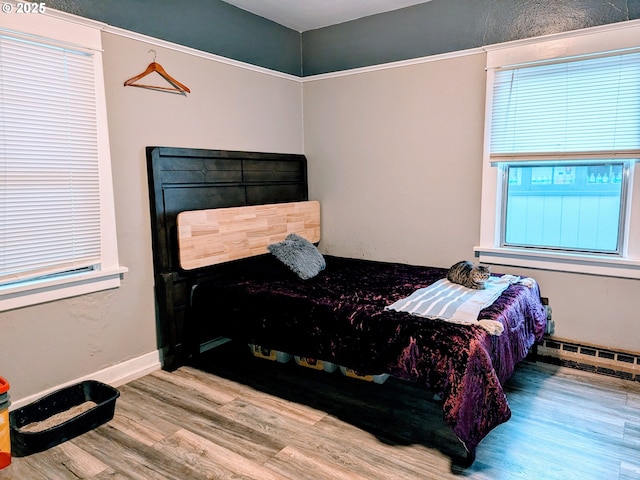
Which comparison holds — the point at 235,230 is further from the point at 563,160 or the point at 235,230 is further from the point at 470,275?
the point at 563,160

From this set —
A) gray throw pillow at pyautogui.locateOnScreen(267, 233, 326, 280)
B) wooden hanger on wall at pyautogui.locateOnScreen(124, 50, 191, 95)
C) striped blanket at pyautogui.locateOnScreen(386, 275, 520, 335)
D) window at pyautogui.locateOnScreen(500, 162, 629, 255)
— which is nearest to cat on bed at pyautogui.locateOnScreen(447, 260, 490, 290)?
striped blanket at pyautogui.locateOnScreen(386, 275, 520, 335)

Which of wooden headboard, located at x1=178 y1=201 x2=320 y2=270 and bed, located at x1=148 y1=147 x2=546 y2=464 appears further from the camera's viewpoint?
wooden headboard, located at x1=178 y1=201 x2=320 y2=270

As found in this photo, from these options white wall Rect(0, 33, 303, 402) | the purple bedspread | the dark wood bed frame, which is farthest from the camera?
the dark wood bed frame

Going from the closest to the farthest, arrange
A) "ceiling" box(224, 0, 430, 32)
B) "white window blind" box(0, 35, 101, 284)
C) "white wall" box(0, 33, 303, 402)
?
1. "white window blind" box(0, 35, 101, 284)
2. "white wall" box(0, 33, 303, 402)
3. "ceiling" box(224, 0, 430, 32)

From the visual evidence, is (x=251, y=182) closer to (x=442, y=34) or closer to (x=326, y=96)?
(x=326, y=96)

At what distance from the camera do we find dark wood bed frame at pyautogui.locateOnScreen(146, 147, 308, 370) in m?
2.98

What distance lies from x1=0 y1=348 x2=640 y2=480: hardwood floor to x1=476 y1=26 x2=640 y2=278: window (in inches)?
33.8

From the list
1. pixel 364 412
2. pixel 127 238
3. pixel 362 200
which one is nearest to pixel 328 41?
pixel 362 200

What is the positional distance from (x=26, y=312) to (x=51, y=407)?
541mm

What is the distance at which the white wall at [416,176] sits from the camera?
3.01 metres

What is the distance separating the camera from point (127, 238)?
289 cm

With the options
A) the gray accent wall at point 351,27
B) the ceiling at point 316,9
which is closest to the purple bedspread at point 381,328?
the gray accent wall at point 351,27

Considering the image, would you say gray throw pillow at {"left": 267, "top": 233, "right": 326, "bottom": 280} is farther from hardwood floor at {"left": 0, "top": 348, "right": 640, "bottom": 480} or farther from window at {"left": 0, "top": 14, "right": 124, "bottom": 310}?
window at {"left": 0, "top": 14, "right": 124, "bottom": 310}

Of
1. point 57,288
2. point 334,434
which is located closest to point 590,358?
point 334,434
